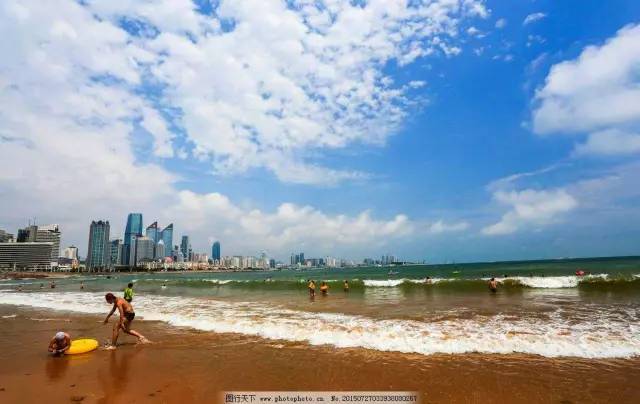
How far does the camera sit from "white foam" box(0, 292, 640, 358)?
9719 millimetres

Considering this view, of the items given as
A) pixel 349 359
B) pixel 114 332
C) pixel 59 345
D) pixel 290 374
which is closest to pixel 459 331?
pixel 349 359

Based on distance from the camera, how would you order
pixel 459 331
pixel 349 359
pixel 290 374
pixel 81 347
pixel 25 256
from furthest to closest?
pixel 25 256 < pixel 459 331 < pixel 81 347 < pixel 349 359 < pixel 290 374

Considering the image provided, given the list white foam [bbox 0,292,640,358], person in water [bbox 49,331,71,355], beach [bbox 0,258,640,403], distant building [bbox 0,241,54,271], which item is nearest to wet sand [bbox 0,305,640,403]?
beach [bbox 0,258,640,403]

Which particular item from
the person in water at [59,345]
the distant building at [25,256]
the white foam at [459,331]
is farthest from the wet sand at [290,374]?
the distant building at [25,256]

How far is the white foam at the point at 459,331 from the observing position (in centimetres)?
972

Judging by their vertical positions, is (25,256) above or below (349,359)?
above

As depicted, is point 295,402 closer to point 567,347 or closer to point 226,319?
point 567,347

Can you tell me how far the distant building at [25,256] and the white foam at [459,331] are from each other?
201041 mm

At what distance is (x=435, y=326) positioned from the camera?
507 inches

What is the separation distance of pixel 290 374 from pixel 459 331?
6.54 m

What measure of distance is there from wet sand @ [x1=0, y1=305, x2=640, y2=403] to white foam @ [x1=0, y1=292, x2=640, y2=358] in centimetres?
75

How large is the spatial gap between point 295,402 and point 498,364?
5.33 m

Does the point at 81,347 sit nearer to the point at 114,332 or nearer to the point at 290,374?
the point at 114,332

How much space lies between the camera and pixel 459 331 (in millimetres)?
11836
